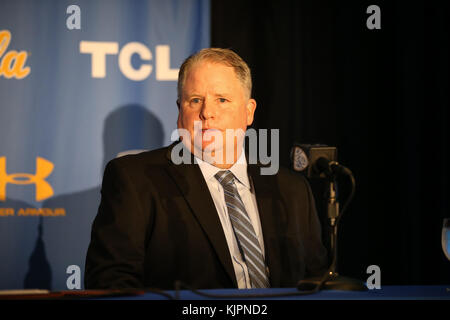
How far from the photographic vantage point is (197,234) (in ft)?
7.36

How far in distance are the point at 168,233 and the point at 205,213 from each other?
185 millimetres

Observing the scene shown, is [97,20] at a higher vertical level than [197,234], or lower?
higher

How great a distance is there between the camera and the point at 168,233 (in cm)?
228

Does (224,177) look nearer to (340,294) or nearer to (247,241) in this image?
(247,241)

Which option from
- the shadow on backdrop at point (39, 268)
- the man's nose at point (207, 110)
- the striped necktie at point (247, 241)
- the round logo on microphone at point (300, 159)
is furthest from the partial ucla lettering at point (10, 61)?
the round logo on microphone at point (300, 159)

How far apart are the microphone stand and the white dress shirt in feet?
1.82

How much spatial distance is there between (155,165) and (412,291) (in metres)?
1.23

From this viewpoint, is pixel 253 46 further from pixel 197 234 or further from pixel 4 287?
pixel 4 287

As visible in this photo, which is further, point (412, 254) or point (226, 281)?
point (412, 254)

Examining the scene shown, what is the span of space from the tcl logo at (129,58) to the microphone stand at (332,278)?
7.14ft

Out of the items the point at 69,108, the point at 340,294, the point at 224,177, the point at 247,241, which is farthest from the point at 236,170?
the point at 69,108

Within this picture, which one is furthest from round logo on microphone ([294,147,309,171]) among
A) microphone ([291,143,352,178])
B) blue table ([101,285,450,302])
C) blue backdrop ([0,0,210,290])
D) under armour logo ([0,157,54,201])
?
under armour logo ([0,157,54,201])

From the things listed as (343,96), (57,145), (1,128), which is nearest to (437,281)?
(343,96)

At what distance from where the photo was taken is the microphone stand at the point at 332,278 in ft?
5.45
